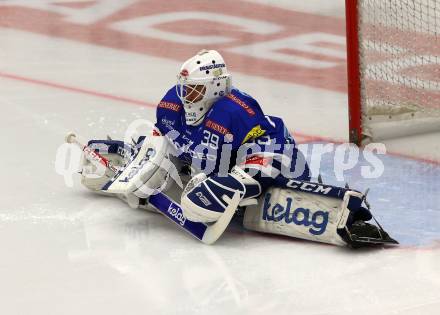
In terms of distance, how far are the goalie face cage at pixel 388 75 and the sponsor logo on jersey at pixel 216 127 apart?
1.41 m

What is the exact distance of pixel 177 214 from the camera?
464cm

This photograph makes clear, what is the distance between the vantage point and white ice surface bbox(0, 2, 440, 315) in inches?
157

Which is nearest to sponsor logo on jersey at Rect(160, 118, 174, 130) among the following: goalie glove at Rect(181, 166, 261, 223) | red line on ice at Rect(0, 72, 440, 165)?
goalie glove at Rect(181, 166, 261, 223)

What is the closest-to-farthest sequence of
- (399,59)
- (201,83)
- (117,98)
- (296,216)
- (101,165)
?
(296,216) < (201,83) < (101,165) < (399,59) < (117,98)

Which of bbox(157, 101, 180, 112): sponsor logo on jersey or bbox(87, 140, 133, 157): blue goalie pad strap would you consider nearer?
bbox(157, 101, 180, 112): sponsor logo on jersey

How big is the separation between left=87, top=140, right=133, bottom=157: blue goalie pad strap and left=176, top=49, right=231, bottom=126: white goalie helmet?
567 mm

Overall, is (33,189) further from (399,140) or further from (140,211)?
(399,140)

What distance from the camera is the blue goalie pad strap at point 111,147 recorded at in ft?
17.1

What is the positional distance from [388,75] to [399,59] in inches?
6.9

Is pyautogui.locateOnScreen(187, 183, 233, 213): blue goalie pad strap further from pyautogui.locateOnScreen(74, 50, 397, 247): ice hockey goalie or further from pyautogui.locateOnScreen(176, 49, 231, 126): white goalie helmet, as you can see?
pyautogui.locateOnScreen(176, 49, 231, 126): white goalie helmet

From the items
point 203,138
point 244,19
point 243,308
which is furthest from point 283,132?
point 244,19

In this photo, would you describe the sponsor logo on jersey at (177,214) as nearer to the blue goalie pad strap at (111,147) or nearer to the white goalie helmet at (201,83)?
the white goalie helmet at (201,83)

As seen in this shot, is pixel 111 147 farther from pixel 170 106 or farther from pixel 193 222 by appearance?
pixel 193 222

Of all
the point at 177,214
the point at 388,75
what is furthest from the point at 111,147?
the point at 388,75
